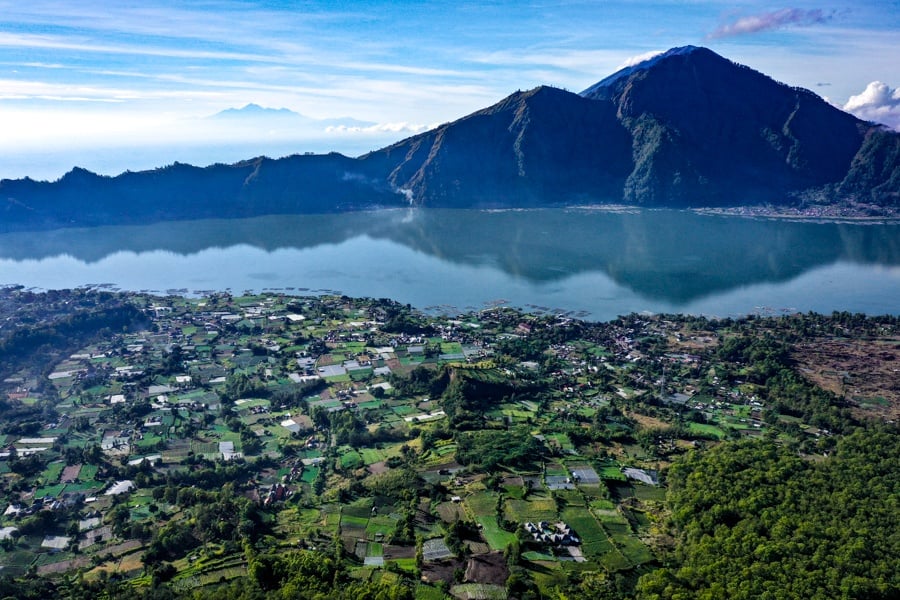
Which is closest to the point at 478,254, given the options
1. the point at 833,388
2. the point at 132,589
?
the point at 833,388

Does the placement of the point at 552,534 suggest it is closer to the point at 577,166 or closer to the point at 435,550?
the point at 435,550

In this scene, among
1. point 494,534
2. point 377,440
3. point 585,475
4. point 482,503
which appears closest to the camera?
point 494,534

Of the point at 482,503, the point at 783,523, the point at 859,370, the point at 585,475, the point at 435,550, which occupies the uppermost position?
the point at 859,370

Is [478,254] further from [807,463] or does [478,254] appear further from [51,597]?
[51,597]

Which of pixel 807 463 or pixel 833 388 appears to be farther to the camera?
pixel 833 388

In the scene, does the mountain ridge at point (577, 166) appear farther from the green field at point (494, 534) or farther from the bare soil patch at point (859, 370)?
the green field at point (494, 534)

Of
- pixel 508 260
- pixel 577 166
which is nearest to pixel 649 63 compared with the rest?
pixel 577 166
